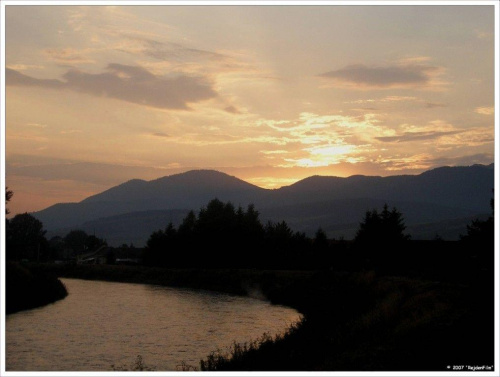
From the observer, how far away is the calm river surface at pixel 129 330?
33750 mm

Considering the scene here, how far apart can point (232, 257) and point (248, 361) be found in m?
81.4

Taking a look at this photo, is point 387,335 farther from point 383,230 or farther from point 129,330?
point 383,230

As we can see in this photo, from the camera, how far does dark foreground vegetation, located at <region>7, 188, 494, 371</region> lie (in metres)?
25.0

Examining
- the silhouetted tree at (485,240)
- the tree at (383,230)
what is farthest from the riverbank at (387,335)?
the tree at (383,230)

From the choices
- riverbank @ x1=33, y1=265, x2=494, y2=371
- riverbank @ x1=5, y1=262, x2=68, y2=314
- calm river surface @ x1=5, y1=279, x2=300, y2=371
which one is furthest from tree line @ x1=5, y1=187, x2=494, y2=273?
riverbank @ x1=33, y1=265, x2=494, y2=371

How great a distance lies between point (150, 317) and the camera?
5284cm

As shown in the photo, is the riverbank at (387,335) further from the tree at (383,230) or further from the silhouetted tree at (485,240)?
the tree at (383,230)

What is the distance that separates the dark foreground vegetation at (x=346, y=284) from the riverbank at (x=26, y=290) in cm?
114

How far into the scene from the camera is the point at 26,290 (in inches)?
2312

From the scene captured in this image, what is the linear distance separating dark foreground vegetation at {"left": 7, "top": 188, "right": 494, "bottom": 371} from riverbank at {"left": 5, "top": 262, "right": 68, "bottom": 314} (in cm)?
114

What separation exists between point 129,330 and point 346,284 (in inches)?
993

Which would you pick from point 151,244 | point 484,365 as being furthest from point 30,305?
point 151,244

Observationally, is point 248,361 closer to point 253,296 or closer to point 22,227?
point 253,296

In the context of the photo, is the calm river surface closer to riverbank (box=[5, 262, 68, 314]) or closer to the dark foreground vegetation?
riverbank (box=[5, 262, 68, 314])
